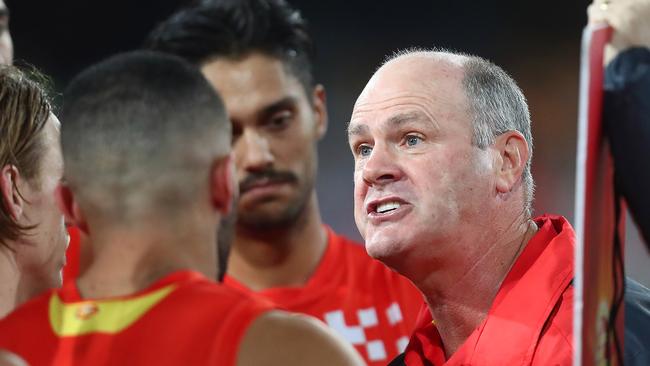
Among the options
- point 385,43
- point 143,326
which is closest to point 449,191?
point 143,326

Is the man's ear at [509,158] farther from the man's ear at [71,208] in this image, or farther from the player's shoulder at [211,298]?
the man's ear at [71,208]

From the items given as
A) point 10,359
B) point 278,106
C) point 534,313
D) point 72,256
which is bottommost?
point 72,256

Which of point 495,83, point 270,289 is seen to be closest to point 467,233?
point 495,83

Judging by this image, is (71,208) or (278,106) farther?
(278,106)

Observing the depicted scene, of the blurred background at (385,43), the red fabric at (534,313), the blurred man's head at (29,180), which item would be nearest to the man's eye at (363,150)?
the red fabric at (534,313)

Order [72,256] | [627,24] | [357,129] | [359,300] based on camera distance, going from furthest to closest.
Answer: [359,300]
[72,256]
[357,129]
[627,24]

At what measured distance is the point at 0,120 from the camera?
199cm

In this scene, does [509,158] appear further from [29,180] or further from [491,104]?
[29,180]

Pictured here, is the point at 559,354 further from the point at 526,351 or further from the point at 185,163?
the point at 185,163

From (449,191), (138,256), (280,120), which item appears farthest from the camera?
(280,120)

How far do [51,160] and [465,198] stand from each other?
3.02ft

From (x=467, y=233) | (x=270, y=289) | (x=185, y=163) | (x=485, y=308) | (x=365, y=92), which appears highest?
(x=185, y=163)

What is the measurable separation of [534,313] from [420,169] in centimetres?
44

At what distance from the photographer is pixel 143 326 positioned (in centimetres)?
147
